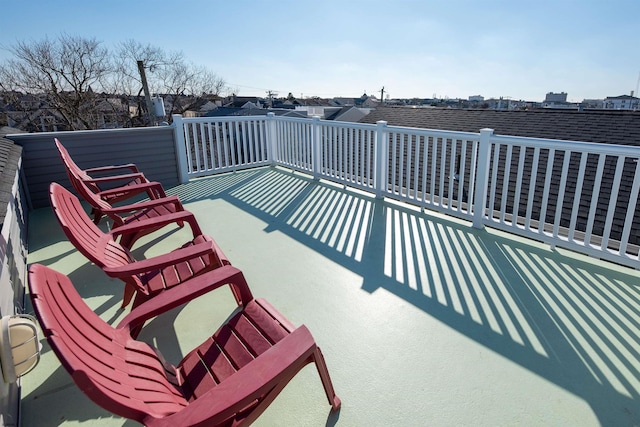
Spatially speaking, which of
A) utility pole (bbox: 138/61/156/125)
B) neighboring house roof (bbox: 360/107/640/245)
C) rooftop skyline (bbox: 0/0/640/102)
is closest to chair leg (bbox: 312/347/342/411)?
neighboring house roof (bbox: 360/107/640/245)

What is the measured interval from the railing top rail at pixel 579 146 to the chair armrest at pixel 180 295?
2721 millimetres

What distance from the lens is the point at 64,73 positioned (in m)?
13.9

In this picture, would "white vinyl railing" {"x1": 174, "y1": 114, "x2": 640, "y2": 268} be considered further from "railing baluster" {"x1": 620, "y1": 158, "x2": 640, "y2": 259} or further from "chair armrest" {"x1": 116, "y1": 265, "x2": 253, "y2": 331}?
"chair armrest" {"x1": 116, "y1": 265, "x2": 253, "y2": 331}

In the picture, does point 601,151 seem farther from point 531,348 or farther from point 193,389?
point 193,389

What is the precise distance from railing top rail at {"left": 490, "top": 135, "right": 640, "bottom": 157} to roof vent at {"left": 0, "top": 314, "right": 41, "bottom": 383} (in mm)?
3470

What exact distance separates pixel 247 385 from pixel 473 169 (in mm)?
3130

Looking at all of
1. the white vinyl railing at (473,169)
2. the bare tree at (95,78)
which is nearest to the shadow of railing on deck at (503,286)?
the white vinyl railing at (473,169)

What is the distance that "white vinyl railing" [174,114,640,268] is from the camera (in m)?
2.75

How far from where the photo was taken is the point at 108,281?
8.81 ft

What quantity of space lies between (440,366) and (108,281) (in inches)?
98.9

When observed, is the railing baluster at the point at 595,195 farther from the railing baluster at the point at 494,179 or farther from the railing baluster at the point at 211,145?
the railing baluster at the point at 211,145

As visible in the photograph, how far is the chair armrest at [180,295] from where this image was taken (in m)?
1.44

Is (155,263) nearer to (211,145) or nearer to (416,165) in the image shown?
(416,165)

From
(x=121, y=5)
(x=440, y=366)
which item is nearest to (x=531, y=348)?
(x=440, y=366)
